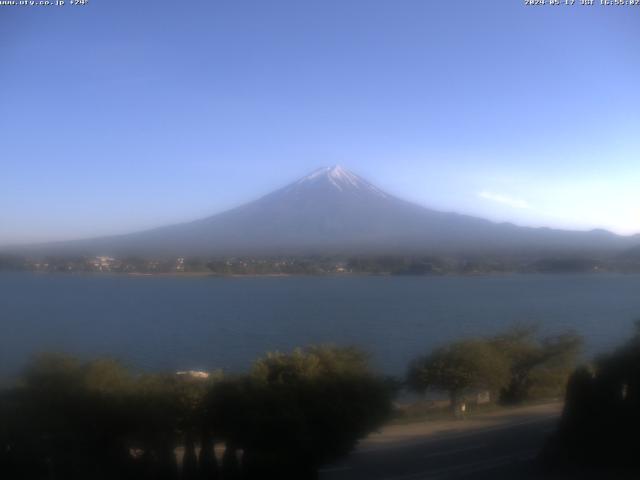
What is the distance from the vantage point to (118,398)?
319 inches

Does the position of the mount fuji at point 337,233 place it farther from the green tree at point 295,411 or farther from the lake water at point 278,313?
the green tree at point 295,411

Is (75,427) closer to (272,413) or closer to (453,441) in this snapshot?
(272,413)

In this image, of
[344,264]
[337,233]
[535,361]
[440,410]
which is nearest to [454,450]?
[440,410]

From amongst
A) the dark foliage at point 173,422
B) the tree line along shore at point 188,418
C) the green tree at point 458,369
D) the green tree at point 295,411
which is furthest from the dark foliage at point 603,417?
the green tree at point 458,369

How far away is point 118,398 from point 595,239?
1537 cm

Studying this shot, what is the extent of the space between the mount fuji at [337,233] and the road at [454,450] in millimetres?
7212

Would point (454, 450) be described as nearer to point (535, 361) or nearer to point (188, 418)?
point (188, 418)

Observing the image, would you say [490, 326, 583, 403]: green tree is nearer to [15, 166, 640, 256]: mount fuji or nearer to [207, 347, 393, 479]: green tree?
[15, 166, 640, 256]: mount fuji

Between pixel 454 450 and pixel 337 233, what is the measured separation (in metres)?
15.1

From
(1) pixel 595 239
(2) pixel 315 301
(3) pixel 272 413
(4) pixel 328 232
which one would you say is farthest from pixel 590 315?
(3) pixel 272 413

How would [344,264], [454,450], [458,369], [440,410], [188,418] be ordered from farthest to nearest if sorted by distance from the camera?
[344,264]
[458,369]
[440,410]
[454,450]
[188,418]

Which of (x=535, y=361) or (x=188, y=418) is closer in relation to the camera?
(x=188, y=418)

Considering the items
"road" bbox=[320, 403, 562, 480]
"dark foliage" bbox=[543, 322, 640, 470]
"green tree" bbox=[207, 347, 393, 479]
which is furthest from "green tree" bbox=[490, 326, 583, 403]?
"green tree" bbox=[207, 347, 393, 479]

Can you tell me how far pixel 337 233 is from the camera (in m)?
23.9
